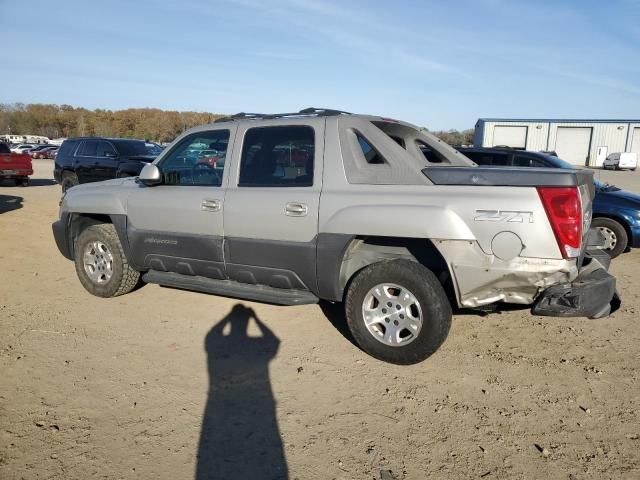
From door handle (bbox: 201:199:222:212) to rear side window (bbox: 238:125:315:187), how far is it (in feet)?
0.89

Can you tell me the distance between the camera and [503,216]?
322cm

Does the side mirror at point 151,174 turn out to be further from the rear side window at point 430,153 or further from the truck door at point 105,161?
the truck door at point 105,161

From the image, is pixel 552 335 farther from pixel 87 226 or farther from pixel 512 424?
pixel 87 226

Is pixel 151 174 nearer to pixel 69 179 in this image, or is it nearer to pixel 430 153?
pixel 430 153

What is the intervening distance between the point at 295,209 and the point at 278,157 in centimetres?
58

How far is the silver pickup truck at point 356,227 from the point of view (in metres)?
3.23

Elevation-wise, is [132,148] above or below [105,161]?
above

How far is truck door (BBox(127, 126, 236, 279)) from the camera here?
174 inches

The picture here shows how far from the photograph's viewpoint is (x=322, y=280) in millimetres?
3932

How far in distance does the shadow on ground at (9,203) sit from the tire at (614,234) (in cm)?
1280

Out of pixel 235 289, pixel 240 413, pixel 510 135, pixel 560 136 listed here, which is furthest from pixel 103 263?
pixel 560 136

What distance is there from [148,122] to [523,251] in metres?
110

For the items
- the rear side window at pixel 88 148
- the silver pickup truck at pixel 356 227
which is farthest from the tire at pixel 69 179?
the silver pickup truck at pixel 356 227

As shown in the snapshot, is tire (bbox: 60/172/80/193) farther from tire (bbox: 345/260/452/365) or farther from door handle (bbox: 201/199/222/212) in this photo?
tire (bbox: 345/260/452/365)
